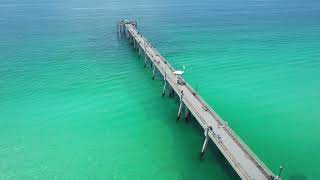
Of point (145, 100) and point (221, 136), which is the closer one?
point (221, 136)

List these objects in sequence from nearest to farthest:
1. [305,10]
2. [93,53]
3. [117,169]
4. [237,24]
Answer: [117,169] < [93,53] < [237,24] < [305,10]

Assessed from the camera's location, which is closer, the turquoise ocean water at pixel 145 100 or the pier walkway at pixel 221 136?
the pier walkway at pixel 221 136

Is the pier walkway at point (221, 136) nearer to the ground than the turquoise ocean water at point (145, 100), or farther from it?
farther from it

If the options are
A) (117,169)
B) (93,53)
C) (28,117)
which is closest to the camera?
(117,169)

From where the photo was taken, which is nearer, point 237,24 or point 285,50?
point 285,50

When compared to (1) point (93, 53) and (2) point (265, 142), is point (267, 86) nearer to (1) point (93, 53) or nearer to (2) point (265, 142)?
(2) point (265, 142)

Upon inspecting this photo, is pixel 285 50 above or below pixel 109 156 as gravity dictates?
above

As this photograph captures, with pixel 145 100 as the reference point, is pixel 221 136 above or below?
above

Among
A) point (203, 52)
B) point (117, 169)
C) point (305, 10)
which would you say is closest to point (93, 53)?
point (203, 52)
